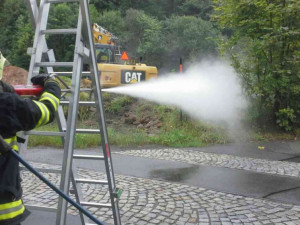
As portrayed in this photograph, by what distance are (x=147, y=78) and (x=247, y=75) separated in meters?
3.75

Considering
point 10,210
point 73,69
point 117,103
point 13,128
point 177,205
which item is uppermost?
point 73,69

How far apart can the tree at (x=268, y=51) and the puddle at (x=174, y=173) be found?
381cm

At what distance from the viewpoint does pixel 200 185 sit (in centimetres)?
561

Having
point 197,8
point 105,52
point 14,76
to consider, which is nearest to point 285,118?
point 105,52

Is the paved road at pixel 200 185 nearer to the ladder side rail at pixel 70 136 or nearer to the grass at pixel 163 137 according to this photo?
the grass at pixel 163 137

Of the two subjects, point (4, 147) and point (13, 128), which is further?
point (13, 128)

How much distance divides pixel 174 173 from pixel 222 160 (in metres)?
1.38

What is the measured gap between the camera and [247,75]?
9688 millimetres

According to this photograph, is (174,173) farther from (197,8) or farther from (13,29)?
(197,8)

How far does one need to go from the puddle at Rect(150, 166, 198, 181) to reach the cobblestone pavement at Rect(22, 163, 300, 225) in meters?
0.34

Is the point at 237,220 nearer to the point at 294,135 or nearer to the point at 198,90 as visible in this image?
the point at 294,135

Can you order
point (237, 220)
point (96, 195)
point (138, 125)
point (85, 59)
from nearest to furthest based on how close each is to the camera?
1. point (85, 59)
2. point (237, 220)
3. point (96, 195)
4. point (138, 125)

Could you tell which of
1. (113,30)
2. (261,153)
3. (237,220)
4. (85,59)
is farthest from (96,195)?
(113,30)

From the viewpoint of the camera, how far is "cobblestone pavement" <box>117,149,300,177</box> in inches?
259
